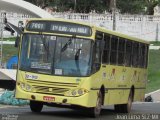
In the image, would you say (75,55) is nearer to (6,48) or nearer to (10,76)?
(10,76)

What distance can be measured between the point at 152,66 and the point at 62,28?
3143cm

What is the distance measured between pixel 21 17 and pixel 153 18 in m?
12.6

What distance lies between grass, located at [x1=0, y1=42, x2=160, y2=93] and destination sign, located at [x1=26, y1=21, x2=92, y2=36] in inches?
819

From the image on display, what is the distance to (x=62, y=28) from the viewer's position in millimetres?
19188

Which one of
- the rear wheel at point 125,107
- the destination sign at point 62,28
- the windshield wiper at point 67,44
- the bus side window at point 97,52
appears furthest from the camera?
the rear wheel at point 125,107

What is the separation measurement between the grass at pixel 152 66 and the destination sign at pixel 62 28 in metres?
20.8

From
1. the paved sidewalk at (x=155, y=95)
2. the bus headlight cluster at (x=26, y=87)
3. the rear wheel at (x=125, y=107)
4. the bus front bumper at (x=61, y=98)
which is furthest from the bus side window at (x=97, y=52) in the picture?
the paved sidewalk at (x=155, y=95)

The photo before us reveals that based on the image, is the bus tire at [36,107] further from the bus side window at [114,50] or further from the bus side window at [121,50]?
the bus side window at [121,50]

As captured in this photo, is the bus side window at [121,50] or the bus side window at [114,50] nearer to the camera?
the bus side window at [114,50]

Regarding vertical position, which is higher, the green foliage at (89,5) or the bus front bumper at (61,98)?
the bus front bumper at (61,98)

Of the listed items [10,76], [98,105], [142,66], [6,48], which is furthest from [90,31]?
[6,48]

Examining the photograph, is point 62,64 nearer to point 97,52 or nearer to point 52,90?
point 52,90

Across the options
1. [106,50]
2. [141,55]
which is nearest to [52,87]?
[106,50]

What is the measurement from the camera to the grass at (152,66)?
42.1 meters
